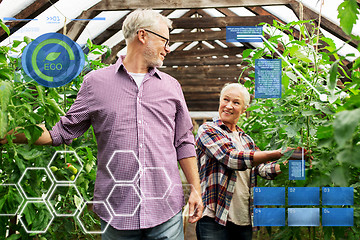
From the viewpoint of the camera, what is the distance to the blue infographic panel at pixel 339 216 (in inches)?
49.6

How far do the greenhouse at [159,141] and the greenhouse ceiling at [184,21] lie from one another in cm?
3

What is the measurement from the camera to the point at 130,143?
39.4 inches

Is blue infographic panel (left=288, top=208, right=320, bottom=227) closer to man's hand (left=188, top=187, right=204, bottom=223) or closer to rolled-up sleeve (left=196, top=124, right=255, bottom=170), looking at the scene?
rolled-up sleeve (left=196, top=124, right=255, bottom=170)

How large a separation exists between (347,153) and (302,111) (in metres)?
0.76

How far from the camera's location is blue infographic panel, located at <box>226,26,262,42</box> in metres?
1.29

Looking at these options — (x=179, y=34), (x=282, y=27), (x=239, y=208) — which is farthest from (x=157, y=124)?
(x=179, y=34)

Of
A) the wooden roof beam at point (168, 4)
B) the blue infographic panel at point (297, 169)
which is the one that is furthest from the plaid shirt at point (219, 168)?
the wooden roof beam at point (168, 4)

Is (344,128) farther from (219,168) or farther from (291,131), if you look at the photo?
(219,168)

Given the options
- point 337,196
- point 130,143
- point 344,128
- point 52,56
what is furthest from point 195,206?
point 344,128

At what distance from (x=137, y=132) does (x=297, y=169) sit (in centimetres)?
58

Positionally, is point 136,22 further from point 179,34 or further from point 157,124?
point 179,34

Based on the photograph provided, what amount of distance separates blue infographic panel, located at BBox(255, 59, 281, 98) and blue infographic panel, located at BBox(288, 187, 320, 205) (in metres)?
0.32

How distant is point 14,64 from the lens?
128 centimetres
